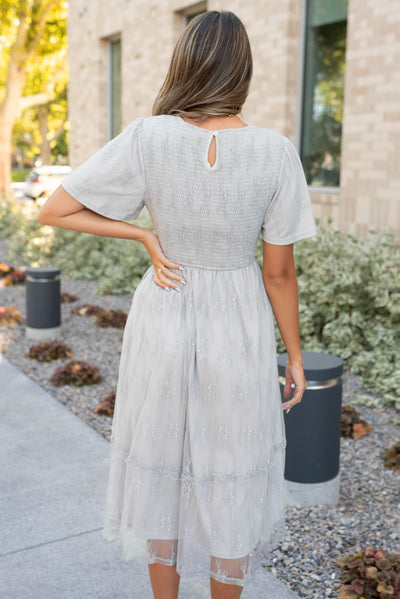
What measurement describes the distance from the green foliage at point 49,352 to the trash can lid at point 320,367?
333cm

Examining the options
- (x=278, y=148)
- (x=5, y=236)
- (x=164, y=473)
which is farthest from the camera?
(x=5, y=236)

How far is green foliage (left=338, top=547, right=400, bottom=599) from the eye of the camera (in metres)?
2.78

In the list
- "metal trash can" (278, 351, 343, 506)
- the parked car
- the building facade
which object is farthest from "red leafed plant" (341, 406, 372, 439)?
the parked car

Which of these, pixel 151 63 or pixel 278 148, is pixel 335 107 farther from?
pixel 278 148

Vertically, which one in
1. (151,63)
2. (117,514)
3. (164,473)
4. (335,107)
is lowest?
(117,514)

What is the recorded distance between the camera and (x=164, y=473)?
2.14m

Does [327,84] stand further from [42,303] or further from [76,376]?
[76,376]

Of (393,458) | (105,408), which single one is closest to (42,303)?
(105,408)

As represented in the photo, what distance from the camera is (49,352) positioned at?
6.47 meters

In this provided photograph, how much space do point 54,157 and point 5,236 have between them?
54546mm

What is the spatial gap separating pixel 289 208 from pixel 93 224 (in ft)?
2.04

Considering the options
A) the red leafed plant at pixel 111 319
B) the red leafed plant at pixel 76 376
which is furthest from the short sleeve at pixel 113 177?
the red leafed plant at pixel 111 319

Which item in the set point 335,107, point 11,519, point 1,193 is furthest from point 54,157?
→ point 11,519

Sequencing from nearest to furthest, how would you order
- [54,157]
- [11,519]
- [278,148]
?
[278,148]
[11,519]
[54,157]
